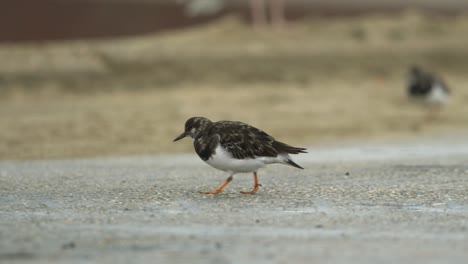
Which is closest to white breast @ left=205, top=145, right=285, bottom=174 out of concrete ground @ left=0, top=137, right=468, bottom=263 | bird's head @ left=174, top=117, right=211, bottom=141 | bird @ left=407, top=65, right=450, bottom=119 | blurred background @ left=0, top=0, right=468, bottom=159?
concrete ground @ left=0, top=137, right=468, bottom=263

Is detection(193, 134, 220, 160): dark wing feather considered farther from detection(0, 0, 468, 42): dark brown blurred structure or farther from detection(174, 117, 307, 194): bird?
detection(0, 0, 468, 42): dark brown blurred structure

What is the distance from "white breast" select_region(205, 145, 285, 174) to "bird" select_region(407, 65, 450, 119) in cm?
1382

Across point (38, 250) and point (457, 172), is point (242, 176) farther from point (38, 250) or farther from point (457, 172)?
point (38, 250)

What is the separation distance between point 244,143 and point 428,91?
14177 millimetres

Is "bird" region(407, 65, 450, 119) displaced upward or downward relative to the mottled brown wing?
upward

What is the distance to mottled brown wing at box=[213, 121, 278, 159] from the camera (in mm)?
10391

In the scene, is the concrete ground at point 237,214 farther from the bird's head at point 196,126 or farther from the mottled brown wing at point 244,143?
the bird's head at point 196,126

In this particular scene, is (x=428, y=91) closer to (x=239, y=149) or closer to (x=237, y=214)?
(x=239, y=149)

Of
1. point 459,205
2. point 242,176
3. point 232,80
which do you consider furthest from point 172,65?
point 459,205

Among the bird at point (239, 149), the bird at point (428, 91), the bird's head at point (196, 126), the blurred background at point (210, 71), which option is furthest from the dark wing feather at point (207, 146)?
the bird at point (428, 91)

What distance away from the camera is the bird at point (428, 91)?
2366 cm

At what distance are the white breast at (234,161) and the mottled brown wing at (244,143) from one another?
46mm

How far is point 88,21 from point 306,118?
461 inches

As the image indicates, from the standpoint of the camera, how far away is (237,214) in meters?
9.30
